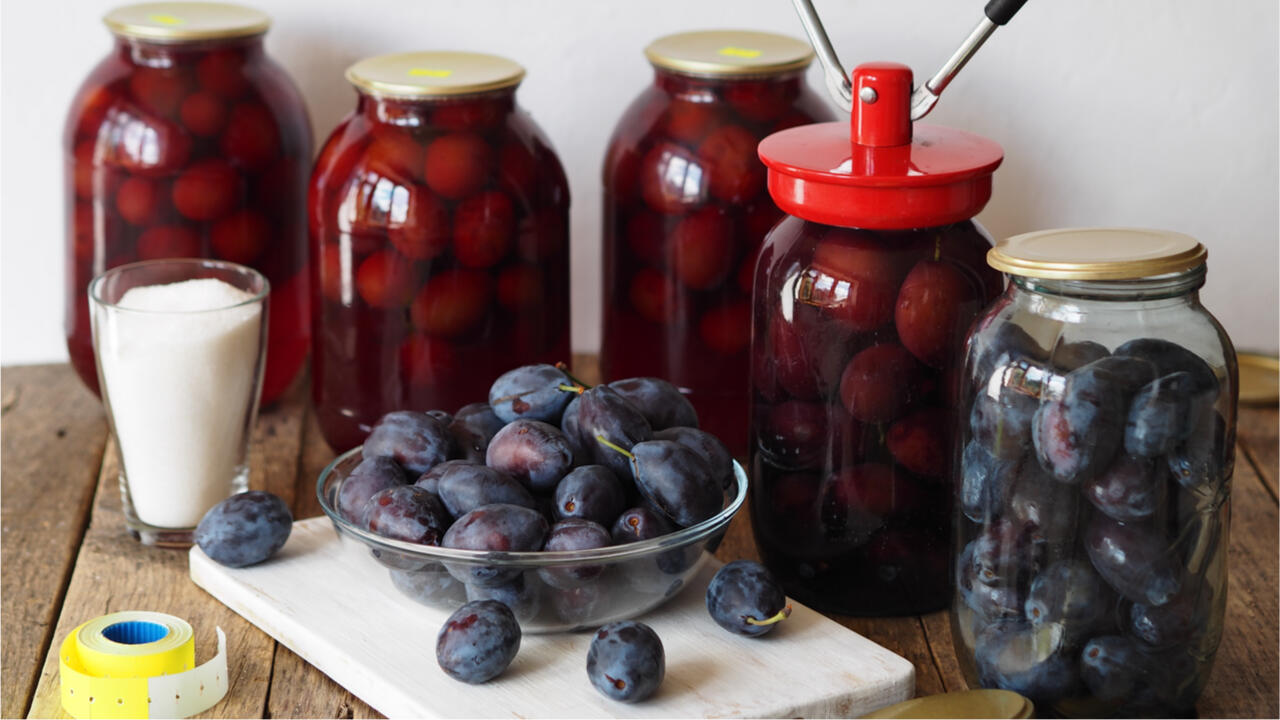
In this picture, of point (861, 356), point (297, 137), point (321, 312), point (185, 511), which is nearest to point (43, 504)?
point (185, 511)

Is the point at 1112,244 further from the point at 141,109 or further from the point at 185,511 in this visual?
the point at 141,109

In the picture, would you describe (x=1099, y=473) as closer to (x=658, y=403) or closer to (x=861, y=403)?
(x=861, y=403)

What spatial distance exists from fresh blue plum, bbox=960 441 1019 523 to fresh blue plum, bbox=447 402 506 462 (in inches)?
11.0

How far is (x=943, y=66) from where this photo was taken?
785mm

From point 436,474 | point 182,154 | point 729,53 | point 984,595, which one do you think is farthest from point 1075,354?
point 182,154

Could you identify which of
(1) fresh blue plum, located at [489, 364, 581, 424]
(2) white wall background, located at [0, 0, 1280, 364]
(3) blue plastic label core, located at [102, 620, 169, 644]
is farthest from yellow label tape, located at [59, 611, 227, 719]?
(2) white wall background, located at [0, 0, 1280, 364]

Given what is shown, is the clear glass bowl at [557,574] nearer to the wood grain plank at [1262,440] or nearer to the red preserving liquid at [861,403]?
the red preserving liquid at [861,403]

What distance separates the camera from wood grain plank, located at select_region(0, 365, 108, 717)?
791mm

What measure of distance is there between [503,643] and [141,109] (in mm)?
573

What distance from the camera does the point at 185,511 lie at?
3.01 feet

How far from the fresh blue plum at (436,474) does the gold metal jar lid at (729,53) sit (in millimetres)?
362

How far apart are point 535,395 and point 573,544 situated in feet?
0.42

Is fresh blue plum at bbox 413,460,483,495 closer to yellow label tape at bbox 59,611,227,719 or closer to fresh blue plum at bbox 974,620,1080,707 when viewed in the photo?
yellow label tape at bbox 59,611,227,719

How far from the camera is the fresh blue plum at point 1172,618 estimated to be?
0.66 m
